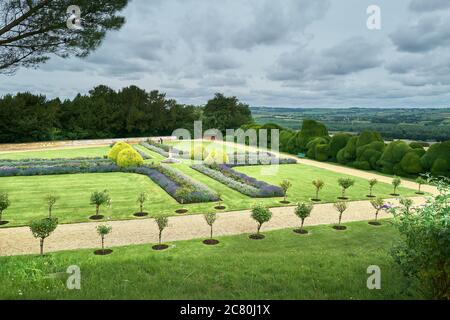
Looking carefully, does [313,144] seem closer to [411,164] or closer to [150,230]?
[411,164]

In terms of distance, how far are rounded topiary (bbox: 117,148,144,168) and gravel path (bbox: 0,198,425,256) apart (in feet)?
41.7

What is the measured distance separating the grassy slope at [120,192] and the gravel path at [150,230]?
100 cm

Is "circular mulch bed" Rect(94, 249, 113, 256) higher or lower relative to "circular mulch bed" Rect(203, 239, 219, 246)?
higher

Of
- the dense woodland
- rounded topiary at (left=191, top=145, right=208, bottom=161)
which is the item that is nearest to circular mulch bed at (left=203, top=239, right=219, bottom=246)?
rounded topiary at (left=191, top=145, right=208, bottom=161)

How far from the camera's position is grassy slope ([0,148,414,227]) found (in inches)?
619

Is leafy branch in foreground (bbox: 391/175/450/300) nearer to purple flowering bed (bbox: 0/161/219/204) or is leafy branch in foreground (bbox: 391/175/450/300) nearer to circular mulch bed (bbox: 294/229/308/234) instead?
circular mulch bed (bbox: 294/229/308/234)

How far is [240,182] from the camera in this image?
73.9 ft

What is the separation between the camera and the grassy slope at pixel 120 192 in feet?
51.5

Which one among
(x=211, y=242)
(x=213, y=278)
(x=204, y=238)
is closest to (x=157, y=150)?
(x=204, y=238)

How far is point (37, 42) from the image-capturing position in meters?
11.4

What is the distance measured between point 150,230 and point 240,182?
9968 mm

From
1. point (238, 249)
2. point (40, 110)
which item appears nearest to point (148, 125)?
point (40, 110)

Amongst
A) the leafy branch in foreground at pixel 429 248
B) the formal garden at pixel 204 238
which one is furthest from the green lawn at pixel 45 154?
the leafy branch in foreground at pixel 429 248

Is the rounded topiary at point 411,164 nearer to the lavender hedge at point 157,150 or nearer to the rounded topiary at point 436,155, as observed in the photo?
the rounded topiary at point 436,155
